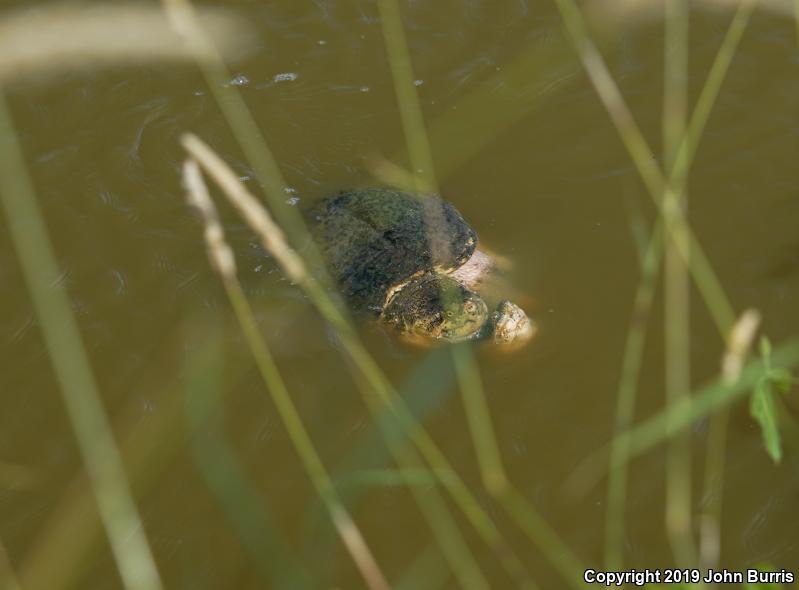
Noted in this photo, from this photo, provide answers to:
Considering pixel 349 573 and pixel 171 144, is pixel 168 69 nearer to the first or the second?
pixel 171 144

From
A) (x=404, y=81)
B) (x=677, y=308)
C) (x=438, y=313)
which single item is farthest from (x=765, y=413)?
(x=404, y=81)

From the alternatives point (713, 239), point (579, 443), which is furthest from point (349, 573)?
point (713, 239)

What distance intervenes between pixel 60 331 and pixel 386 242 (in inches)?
53.2

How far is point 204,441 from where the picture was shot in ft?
10.00

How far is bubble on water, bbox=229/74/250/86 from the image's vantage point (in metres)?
4.62

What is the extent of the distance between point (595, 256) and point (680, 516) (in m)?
2.28

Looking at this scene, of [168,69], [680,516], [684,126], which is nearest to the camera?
[680,516]

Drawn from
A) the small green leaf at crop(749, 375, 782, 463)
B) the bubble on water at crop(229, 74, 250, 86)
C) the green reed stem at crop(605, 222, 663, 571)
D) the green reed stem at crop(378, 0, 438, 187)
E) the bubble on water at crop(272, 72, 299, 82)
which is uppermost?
the small green leaf at crop(749, 375, 782, 463)

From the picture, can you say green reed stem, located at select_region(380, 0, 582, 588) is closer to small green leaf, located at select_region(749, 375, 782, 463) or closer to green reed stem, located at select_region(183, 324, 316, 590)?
green reed stem, located at select_region(183, 324, 316, 590)

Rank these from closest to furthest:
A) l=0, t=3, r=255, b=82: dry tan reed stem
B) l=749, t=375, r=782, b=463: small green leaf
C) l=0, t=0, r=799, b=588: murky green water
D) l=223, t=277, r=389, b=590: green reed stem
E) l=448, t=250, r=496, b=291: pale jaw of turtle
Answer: l=223, t=277, r=389, b=590: green reed stem
l=749, t=375, r=782, b=463: small green leaf
l=0, t=0, r=799, b=588: murky green water
l=448, t=250, r=496, b=291: pale jaw of turtle
l=0, t=3, r=255, b=82: dry tan reed stem

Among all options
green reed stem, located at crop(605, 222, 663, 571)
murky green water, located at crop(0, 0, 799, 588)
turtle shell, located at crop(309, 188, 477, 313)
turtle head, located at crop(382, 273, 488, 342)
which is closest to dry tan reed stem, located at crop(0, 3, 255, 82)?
murky green water, located at crop(0, 0, 799, 588)

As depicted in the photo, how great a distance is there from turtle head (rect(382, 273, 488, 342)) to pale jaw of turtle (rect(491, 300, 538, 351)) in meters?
0.10

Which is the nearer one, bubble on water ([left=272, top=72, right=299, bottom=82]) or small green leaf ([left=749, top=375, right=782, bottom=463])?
small green leaf ([left=749, top=375, right=782, bottom=463])

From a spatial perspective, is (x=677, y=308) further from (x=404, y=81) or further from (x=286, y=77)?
(x=286, y=77)
